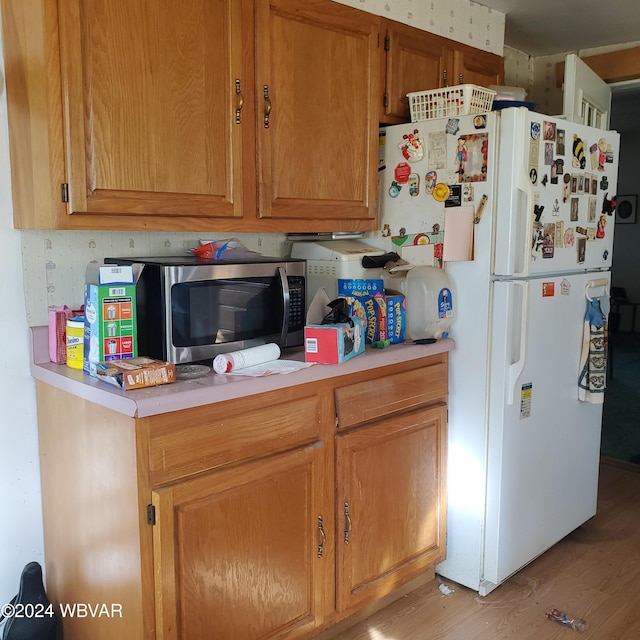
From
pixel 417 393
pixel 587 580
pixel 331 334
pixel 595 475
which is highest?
pixel 331 334

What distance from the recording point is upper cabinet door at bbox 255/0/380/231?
1995 mm

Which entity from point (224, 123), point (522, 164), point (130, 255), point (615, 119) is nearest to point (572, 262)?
point (522, 164)

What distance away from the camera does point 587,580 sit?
2436mm

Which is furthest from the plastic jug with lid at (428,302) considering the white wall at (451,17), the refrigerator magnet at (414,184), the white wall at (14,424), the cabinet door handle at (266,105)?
the white wall at (14,424)

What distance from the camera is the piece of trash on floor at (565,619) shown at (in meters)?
2.15

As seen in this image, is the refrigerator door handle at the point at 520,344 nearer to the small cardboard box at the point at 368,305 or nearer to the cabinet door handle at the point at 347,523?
the small cardboard box at the point at 368,305

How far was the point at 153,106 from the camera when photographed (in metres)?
1.73

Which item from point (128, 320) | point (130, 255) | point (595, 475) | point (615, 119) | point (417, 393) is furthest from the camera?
point (615, 119)

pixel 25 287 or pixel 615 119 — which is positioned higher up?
pixel 615 119

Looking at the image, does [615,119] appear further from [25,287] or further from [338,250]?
[25,287]

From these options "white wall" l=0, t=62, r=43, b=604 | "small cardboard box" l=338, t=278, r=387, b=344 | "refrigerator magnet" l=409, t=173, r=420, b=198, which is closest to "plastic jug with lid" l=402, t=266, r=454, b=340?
"small cardboard box" l=338, t=278, r=387, b=344

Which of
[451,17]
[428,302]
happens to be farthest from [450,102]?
[428,302]

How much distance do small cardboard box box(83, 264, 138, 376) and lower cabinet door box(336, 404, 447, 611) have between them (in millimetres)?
681

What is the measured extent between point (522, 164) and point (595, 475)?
147cm
